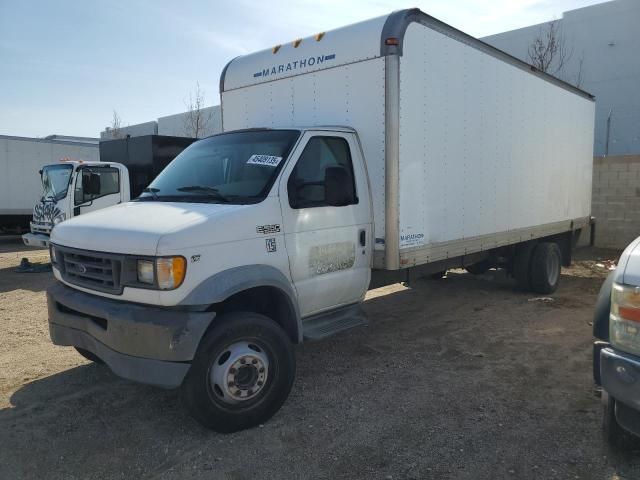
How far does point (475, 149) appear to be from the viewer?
6098 mm

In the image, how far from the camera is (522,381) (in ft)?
15.3

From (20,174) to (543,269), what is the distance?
50.1 ft

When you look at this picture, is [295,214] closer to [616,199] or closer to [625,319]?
[625,319]

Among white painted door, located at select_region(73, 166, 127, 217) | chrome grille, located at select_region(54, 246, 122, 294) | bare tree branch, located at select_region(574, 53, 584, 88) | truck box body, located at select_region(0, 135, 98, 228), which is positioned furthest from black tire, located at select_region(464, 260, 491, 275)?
bare tree branch, located at select_region(574, 53, 584, 88)

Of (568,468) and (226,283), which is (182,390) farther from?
(568,468)

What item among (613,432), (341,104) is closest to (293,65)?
(341,104)

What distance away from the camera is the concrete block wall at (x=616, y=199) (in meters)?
12.5

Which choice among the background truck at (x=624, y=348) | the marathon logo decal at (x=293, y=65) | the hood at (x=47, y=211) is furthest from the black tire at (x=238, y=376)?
the hood at (x=47, y=211)

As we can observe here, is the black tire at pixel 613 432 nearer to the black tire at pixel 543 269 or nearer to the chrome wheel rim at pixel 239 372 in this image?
the chrome wheel rim at pixel 239 372

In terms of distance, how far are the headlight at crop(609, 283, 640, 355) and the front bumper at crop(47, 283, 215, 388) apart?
8.23 ft

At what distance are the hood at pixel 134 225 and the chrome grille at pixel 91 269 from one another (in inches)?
2.3

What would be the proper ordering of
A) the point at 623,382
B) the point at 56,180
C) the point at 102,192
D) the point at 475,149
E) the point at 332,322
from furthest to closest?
the point at 102,192, the point at 56,180, the point at 475,149, the point at 332,322, the point at 623,382

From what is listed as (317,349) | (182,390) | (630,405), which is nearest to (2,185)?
(317,349)

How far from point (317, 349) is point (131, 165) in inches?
381
